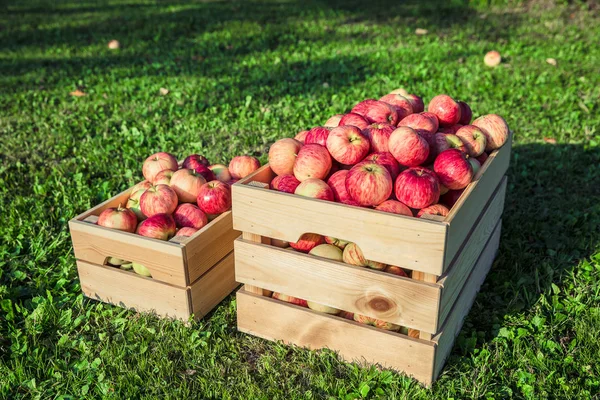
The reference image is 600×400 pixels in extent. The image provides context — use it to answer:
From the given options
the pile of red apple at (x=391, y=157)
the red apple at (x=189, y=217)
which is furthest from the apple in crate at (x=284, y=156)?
the red apple at (x=189, y=217)

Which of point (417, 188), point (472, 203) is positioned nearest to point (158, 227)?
point (417, 188)

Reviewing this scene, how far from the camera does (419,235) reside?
240cm

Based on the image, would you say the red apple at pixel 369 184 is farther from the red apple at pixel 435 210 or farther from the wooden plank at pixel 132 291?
the wooden plank at pixel 132 291

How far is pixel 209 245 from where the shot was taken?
3.10 metres

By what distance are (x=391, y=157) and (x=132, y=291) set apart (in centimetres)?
158

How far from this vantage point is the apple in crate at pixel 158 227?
10.0 feet

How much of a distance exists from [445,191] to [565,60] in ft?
19.2

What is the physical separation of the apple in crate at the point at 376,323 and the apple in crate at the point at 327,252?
0.30 m

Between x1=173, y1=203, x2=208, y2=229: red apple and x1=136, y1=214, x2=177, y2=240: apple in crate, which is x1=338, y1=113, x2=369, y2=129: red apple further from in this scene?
x1=136, y1=214, x2=177, y2=240: apple in crate

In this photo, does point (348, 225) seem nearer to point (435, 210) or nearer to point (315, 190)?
point (315, 190)

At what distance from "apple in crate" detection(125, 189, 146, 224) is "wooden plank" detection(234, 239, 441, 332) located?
80 centimetres

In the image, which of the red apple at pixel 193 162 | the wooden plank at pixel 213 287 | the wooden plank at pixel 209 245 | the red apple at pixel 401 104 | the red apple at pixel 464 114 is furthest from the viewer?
the red apple at pixel 193 162

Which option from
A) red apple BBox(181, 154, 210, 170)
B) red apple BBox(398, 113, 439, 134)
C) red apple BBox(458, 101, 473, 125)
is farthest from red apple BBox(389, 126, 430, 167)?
red apple BBox(181, 154, 210, 170)

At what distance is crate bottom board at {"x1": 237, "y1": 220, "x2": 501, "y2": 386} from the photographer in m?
2.62
